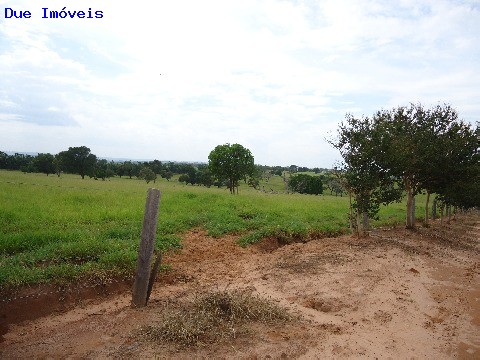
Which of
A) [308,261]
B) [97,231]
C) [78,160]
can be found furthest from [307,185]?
[97,231]

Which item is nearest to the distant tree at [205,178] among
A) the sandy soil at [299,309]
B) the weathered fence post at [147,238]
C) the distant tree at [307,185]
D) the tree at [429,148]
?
the distant tree at [307,185]

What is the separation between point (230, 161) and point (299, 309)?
2964cm

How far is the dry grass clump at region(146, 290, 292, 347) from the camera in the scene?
5215mm

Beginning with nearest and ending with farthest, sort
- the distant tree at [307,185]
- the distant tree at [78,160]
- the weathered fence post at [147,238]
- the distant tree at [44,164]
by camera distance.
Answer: the weathered fence post at [147,238], the distant tree at [78,160], the distant tree at [44,164], the distant tree at [307,185]

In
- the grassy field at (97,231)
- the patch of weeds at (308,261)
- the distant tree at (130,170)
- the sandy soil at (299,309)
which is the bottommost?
the sandy soil at (299,309)

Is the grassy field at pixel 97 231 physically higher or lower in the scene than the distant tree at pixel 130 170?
lower

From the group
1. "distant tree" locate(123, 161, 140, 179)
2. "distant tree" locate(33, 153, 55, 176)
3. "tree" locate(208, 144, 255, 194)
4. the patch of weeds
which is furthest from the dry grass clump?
"distant tree" locate(123, 161, 140, 179)

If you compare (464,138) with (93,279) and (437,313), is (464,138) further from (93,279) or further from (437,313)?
(93,279)

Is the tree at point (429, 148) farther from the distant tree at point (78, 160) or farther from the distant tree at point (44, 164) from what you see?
the distant tree at point (44, 164)

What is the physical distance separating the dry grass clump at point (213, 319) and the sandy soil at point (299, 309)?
0.16 metres

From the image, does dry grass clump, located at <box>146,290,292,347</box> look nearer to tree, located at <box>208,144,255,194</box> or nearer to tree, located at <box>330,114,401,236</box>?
tree, located at <box>330,114,401,236</box>

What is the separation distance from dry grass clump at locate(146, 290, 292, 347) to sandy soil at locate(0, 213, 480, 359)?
A: 0.16 m

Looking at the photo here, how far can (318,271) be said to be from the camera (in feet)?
30.3

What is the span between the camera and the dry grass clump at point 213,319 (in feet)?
17.1
